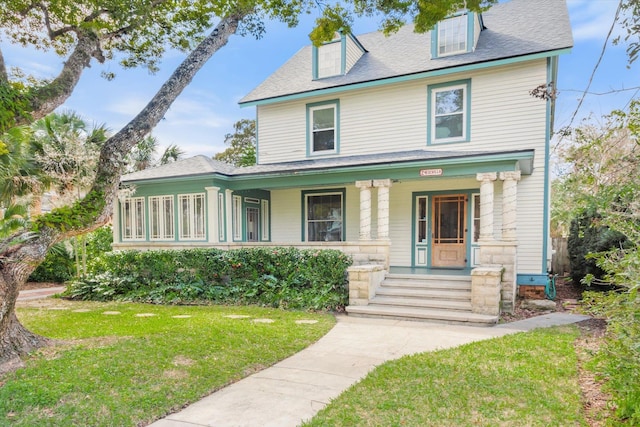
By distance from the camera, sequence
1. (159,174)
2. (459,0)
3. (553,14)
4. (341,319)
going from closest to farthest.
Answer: (459,0), (341,319), (553,14), (159,174)

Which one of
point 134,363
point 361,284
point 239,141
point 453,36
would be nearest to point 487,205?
point 361,284

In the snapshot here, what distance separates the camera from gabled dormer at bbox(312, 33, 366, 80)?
12258mm

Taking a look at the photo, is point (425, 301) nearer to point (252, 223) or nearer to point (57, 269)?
point (252, 223)

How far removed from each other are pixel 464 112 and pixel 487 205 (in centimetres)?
323

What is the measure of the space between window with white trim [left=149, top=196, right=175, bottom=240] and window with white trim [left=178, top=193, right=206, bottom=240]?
429mm

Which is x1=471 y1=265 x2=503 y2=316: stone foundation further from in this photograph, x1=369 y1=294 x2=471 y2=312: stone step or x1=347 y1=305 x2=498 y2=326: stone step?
→ x1=369 y1=294 x2=471 y2=312: stone step

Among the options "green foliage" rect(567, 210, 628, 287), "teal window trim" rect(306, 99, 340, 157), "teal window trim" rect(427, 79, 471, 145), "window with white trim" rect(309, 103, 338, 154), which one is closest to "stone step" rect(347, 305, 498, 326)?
"green foliage" rect(567, 210, 628, 287)

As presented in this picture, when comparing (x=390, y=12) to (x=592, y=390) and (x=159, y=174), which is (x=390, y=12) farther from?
(x=159, y=174)

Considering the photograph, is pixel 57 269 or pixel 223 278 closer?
pixel 223 278

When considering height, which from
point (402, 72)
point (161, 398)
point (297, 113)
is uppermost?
point (402, 72)

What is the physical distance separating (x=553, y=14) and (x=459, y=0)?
7.53 meters

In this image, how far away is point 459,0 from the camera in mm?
5574

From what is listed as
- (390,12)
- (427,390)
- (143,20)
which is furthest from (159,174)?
(427,390)

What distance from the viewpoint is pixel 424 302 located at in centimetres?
809
